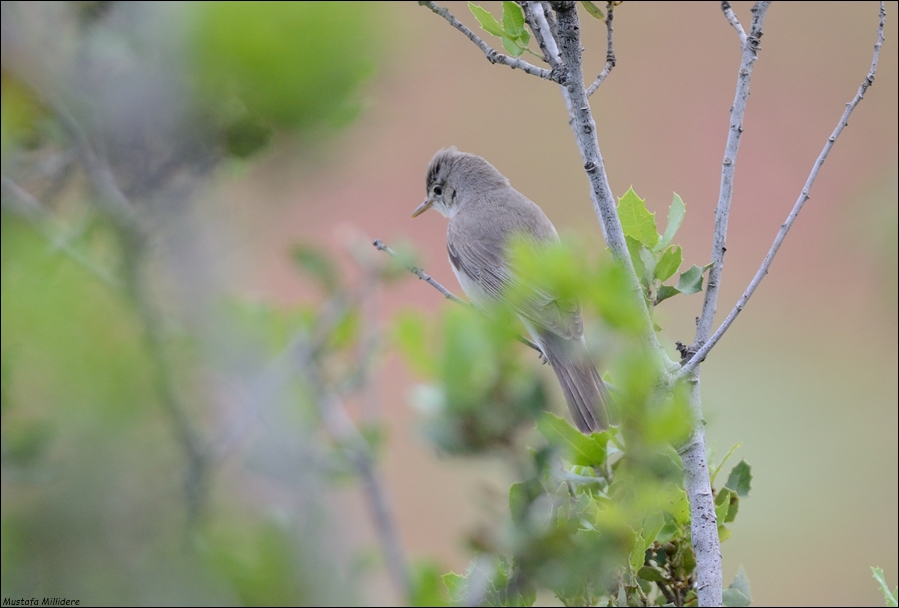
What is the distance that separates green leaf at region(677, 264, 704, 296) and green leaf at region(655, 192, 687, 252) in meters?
0.06

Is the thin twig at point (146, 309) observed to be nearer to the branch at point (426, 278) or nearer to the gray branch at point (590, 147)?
the branch at point (426, 278)

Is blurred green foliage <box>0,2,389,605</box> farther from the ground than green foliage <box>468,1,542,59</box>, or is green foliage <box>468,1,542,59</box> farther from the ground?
green foliage <box>468,1,542,59</box>

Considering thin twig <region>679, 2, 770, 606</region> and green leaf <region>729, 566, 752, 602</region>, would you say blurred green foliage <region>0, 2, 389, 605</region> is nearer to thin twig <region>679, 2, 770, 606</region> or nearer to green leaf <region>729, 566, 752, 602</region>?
thin twig <region>679, 2, 770, 606</region>

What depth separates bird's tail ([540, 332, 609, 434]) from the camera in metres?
2.01

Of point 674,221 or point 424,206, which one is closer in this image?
point 674,221

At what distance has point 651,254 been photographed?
134 centimetres

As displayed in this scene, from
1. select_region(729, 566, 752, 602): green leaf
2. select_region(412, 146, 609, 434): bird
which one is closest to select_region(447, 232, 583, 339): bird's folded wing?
select_region(412, 146, 609, 434): bird

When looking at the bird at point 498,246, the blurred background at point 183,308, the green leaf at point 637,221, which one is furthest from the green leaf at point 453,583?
the bird at point 498,246

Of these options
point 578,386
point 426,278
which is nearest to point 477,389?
point 426,278

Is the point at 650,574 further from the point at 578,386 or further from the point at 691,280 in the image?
the point at 578,386

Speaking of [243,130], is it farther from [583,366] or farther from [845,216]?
[845,216]

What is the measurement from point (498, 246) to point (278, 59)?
1766mm

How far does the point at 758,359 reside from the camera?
6195 mm

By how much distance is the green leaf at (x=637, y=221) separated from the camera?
52.9 inches
